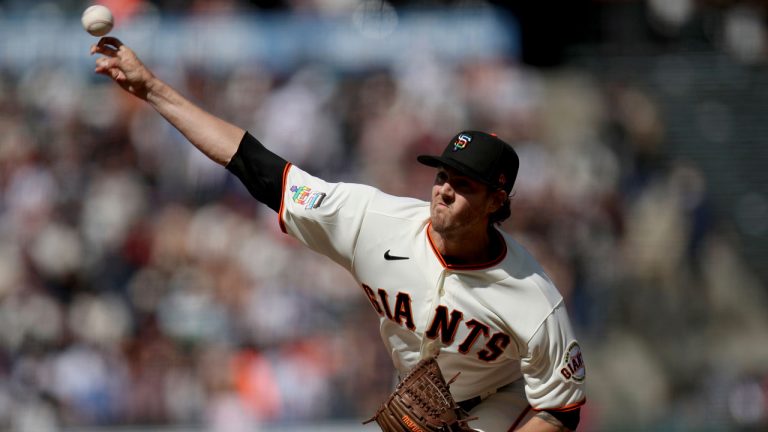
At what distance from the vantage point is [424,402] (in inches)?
200

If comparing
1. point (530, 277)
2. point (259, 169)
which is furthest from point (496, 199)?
point (259, 169)

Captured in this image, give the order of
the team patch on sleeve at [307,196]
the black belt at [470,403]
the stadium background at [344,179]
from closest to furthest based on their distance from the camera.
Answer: the team patch on sleeve at [307,196], the black belt at [470,403], the stadium background at [344,179]

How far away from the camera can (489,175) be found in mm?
4992

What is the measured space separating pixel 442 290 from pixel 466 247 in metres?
0.22

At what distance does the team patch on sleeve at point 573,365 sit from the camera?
5.04 meters

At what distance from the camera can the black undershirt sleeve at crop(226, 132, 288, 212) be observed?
512 cm

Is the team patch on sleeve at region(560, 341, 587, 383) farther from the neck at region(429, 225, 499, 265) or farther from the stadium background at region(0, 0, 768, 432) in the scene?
the stadium background at region(0, 0, 768, 432)

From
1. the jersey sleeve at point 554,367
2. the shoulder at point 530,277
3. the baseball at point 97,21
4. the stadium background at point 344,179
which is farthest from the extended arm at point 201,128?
the stadium background at point 344,179

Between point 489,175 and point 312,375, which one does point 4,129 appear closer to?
point 312,375

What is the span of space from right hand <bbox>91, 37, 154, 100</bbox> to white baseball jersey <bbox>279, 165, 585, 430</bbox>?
0.76 meters

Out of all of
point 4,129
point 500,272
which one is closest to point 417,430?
point 500,272

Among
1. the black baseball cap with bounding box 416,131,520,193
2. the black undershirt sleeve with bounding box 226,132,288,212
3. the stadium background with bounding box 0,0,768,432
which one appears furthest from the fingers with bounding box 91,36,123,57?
the stadium background with bounding box 0,0,768,432

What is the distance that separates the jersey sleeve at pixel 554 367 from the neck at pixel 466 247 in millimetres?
402

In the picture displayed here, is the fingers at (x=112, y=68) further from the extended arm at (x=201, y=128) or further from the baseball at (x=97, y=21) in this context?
the baseball at (x=97, y=21)
